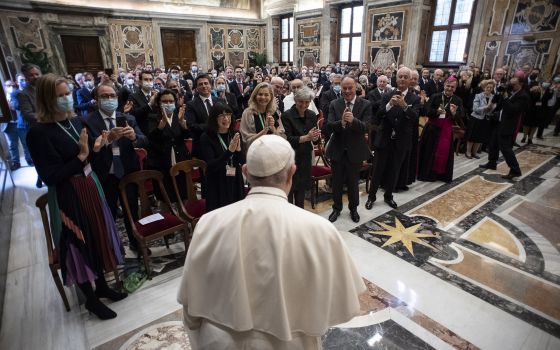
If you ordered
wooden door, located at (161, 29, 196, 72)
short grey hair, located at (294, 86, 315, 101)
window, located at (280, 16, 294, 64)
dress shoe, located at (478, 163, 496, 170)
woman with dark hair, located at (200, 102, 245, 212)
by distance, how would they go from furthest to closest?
Result: window, located at (280, 16, 294, 64) < wooden door, located at (161, 29, 196, 72) < dress shoe, located at (478, 163, 496, 170) < short grey hair, located at (294, 86, 315, 101) < woman with dark hair, located at (200, 102, 245, 212)

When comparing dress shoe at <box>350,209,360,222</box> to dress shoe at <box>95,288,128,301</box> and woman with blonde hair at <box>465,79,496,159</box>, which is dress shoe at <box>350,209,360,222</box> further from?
woman with blonde hair at <box>465,79,496,159</box>

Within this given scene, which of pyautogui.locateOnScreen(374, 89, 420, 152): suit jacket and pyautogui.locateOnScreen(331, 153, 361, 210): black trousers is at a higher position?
pyautogui.locateOnScreen(374, 89, 420, 152): suit jacket

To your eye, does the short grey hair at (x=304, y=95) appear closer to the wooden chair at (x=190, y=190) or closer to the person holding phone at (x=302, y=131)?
the person holding phone at (x=302, y=131)

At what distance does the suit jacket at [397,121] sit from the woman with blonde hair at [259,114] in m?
1.60

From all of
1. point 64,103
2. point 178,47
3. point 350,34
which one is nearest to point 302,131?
point 64,103

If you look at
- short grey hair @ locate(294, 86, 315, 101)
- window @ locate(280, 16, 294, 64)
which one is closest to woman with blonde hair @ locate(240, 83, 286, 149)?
short grey hair @ locate(294, 86, 315, 101)

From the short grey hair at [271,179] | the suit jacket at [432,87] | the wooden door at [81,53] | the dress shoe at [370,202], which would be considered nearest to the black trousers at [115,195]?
the short grey hair at [271,179]

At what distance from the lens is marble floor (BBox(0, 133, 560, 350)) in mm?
2412

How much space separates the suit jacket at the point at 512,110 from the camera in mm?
5434

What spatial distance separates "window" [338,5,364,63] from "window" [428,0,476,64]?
10.9ft

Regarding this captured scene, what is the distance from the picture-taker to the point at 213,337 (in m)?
1.23

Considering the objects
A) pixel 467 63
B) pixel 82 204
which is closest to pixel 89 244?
pixel 82 204

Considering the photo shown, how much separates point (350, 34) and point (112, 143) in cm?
1438

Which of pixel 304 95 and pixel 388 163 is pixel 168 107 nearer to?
pixel 304 95
